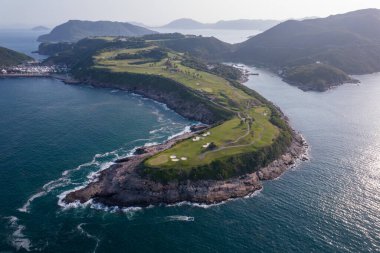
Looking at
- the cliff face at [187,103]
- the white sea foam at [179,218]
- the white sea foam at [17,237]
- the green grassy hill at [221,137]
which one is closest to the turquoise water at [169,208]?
the white sea foam at [179,218]

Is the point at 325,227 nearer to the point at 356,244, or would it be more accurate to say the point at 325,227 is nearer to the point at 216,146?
the point at 356,244

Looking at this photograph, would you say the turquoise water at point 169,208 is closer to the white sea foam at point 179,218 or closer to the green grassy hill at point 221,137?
the white sea foam at point 179,218

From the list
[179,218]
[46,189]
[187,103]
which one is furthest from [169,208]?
[187,103]

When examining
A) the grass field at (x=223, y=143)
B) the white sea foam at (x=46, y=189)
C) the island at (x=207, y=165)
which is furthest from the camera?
the grass field at (x=223, y=143)

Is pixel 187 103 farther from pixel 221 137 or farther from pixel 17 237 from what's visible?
pixel 17 237

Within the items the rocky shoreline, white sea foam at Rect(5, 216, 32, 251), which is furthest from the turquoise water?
the rocky shoreline

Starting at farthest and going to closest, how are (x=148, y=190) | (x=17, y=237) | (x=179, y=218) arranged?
(x=148, y=190)
(x=179, y=218)
(x=17, y=237)

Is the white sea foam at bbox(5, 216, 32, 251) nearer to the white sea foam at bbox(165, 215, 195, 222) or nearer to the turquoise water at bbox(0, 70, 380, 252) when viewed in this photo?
the turquoise water at bbox(0, 70, 380, 252)
